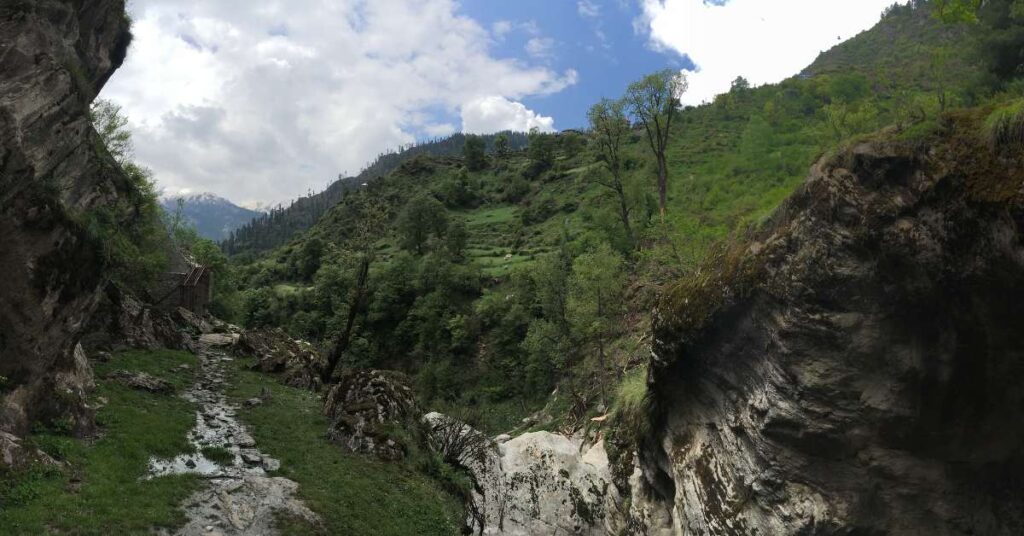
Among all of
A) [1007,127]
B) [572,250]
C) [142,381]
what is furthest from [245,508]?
[572,250]

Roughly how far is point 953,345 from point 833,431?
2490 mm

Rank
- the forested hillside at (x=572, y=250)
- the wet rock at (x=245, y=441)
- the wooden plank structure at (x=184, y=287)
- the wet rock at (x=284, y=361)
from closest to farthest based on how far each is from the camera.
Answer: the wet rock at (x=245, y=441) → the forested hillside at (x=572, y=250) → the wet rock at (x=284, y=361) → the wooden plank structure at (x=184, y=287)

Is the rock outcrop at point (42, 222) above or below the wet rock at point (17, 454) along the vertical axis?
above

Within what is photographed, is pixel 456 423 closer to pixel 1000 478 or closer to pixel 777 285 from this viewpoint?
pixel 777 285

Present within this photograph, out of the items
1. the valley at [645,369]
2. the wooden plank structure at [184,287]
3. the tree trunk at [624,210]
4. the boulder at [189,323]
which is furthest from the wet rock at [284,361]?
the tree trunk at [624,210]

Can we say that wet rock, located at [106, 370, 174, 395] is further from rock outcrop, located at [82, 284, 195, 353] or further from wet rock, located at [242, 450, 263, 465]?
wet rock, located at [242, 450, 263, 465]

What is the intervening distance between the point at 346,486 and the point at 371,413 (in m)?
5.28

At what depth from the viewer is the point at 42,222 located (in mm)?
15711

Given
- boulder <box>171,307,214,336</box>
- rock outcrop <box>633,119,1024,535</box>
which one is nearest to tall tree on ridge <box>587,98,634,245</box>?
rock outcrop <box>633,119,1024,535</box>

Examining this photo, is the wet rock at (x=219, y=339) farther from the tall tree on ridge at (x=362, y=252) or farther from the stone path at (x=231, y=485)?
the stone path at (x=231, y=485)

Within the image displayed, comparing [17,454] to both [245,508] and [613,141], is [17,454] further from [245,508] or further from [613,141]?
[613,141]

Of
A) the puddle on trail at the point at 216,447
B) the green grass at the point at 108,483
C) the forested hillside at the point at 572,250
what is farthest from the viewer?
A: the forested hillside at the point at 572,250

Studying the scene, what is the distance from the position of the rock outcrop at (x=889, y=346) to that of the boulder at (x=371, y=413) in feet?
48.7

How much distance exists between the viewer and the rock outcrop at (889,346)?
8.44 metres
